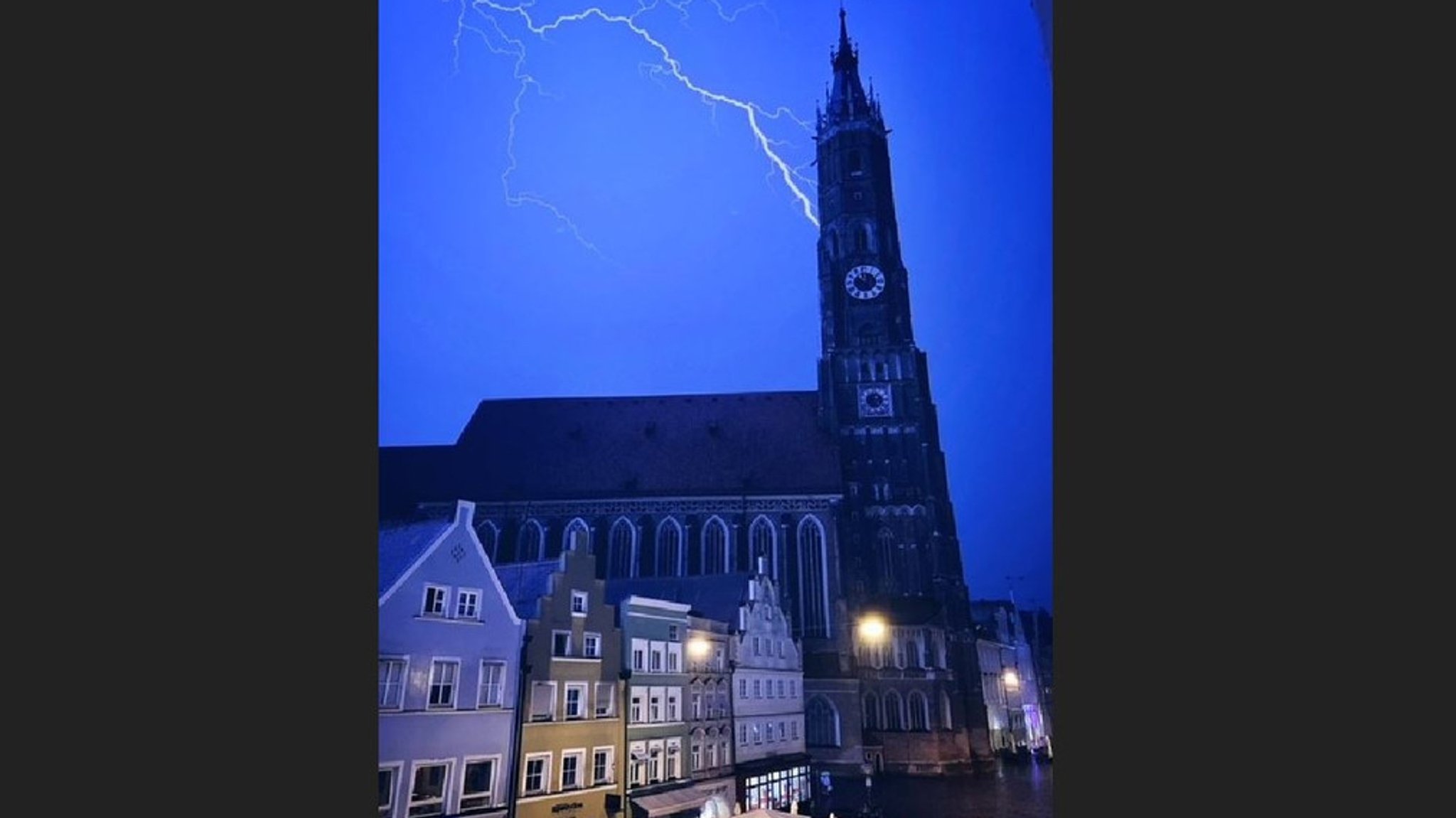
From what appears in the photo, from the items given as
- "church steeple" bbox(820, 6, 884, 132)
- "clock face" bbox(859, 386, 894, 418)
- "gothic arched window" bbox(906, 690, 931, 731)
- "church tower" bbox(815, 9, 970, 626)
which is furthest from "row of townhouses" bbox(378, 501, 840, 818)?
"church steeple" bbox(820, 6, 884, 132)

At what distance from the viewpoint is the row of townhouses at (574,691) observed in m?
9.80

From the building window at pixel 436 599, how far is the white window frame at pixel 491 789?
1525mm

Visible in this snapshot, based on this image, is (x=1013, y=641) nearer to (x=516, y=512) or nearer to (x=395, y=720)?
(x=516, y=512)

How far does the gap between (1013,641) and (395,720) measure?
22.9 feet

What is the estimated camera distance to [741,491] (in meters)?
12.8

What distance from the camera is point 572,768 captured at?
10281 mm

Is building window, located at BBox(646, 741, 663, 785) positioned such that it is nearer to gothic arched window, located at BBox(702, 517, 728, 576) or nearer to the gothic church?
the gothic church

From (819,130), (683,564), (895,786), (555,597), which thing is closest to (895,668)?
(895,786)

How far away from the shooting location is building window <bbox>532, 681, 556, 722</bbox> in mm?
10219

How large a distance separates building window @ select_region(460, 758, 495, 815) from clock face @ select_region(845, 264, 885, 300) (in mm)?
7299

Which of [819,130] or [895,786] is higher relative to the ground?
[819,130]

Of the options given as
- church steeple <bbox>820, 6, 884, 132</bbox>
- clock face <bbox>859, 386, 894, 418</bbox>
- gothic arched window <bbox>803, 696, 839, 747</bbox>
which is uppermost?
church steeple <bbox>820, 6, 884, 132</bbox>

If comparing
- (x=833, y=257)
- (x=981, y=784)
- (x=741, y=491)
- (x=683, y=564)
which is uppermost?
(x=833, y=257)

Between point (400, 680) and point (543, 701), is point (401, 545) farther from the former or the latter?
point (543, 701)
